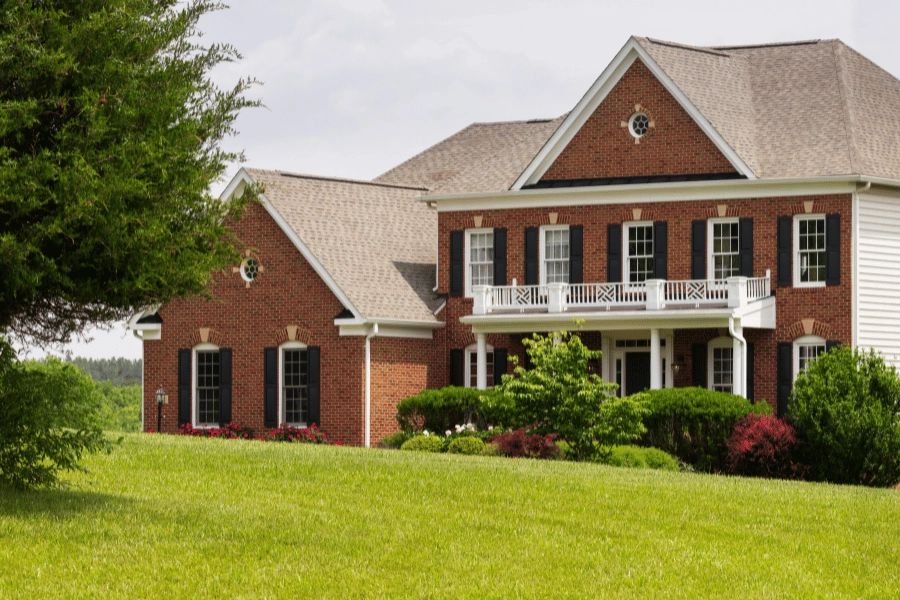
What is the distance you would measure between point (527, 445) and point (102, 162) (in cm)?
1289

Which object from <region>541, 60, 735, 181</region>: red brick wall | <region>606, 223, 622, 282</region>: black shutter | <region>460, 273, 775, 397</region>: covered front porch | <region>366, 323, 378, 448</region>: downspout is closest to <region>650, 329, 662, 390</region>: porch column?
<region>460, 273, 775, 397</region>: covered front porch

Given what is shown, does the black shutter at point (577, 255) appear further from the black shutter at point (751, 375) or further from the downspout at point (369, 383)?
the downspout at point (369, 383)

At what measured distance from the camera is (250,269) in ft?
116

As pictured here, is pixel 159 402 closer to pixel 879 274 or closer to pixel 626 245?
pixel 626 245

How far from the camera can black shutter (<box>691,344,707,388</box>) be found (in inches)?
1293

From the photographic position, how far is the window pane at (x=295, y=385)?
34562 mm

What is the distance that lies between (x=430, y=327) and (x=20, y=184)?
2159 cm

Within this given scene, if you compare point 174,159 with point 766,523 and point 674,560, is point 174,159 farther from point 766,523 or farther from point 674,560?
point 766,523

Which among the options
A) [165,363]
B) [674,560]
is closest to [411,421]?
[165,363]

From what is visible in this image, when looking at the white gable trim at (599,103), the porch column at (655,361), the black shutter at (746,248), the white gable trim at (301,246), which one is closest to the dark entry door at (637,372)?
the porch column at (655,361)

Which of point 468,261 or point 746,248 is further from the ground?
point 746,248

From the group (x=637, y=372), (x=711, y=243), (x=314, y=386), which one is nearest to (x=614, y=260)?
(x=711, y=243)

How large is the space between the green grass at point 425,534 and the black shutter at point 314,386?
43.4 ft

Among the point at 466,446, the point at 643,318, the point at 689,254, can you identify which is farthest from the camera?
the point at 689,254
